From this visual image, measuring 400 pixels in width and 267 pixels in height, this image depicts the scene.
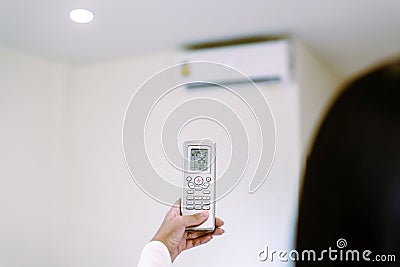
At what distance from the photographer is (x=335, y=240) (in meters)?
0.34

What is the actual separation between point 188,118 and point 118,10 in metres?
0.58

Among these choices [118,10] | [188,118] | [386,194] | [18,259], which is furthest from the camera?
[18,259]

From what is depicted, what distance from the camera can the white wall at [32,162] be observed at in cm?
219

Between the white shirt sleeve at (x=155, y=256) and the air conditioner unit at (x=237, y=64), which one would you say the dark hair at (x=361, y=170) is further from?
the air conditioner unit at (x=237, y=64)

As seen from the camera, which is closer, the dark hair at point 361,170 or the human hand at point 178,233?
the dark hair at point 361,170

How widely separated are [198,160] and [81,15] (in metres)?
0.94

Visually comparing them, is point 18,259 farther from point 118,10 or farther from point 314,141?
point 314,141

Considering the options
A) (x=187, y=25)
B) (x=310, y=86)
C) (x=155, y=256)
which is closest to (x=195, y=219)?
(x=155, y=256)

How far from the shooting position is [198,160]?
3.88ft

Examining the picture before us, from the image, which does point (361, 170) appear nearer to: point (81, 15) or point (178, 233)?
point (178, 233)

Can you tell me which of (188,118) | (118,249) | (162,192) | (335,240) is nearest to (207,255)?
(118,249)

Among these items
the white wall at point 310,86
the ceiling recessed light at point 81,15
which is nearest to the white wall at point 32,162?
the ceiling recessed light at point 81,15

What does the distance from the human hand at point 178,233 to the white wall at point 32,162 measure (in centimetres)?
126

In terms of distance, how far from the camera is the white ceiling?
1.78 meters
